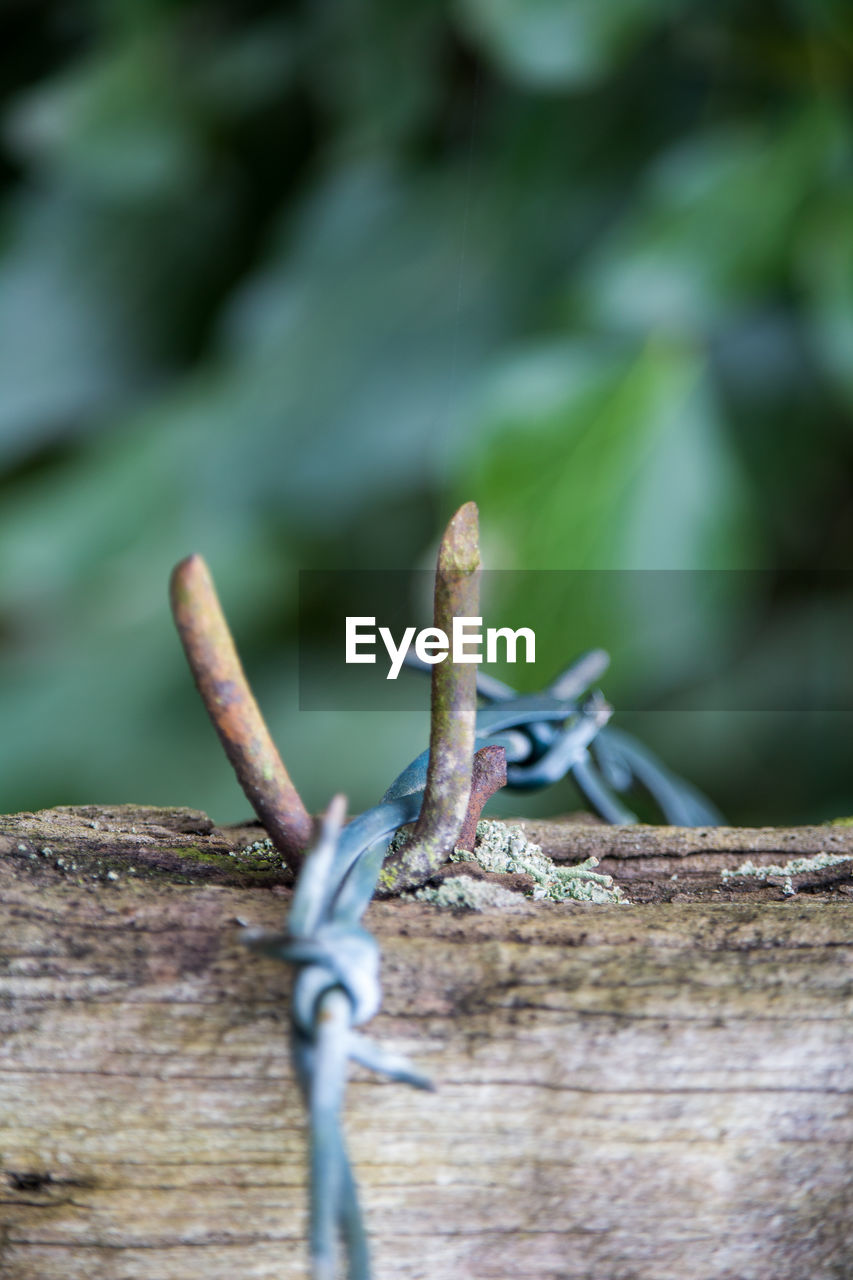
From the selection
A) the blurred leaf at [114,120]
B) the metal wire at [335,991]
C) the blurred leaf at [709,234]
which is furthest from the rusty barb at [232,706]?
the blurred leaf at [114,120]

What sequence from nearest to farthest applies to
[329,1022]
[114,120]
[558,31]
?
[329,1022], [558,31], [114,120]

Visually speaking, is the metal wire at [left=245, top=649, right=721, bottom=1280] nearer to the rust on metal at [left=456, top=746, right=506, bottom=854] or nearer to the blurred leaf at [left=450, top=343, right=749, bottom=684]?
the rust on metal at [left=456, top=746, right=506, bottom=854]

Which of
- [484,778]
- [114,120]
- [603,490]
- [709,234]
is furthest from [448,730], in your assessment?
[114,120]

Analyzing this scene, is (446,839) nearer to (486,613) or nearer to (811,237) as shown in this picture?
(486,613)

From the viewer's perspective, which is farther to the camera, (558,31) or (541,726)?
(558,31)

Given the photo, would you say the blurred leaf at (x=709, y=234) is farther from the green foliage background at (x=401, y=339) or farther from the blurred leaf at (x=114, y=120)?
the blurred leaf at (x=114, y=120)

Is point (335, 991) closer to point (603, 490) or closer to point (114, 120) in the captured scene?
point (603, 490)

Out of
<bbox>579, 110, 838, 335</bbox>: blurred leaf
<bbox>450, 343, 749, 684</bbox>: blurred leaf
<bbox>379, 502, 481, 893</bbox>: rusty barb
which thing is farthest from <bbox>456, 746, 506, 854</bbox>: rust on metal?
<bbox>579, 110, 838, 335</bbox>: blurred leaf
